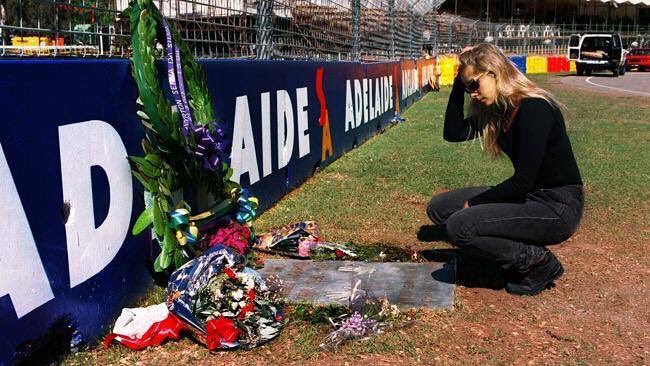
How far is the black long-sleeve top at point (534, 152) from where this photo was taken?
13.3 feet

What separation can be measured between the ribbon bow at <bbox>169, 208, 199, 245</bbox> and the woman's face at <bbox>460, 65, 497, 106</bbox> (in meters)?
1.77

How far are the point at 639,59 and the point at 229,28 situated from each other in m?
46.0

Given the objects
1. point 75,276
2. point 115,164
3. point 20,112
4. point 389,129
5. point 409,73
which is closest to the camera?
point 20,112

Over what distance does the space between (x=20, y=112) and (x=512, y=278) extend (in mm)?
2897

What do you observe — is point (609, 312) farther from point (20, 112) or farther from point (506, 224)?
point (20, 112)

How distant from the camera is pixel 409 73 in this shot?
19203 mm

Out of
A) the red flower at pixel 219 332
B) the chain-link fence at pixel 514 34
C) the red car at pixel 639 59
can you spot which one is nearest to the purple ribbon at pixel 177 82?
the red flower at pixel 219 332

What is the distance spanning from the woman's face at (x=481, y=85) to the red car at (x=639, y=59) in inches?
1830

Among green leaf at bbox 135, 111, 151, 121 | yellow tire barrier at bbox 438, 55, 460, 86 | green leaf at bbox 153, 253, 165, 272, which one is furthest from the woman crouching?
yellow tire barrier at bbox 438, 55, 460, 86

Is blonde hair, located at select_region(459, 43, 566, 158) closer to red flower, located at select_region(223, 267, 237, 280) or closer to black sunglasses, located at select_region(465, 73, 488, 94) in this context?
black sunglasses, located at select_region(465, 73, 488, 94)

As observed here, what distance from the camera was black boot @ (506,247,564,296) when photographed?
166 inches

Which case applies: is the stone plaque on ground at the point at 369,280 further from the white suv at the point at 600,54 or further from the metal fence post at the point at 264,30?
the white suv at the point at 600,54

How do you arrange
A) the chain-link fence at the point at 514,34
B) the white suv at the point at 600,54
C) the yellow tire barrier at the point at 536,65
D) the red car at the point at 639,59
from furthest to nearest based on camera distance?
the red car at the point at 639,59, the yellow tire barrier at the point at 536,65, the white suv at the point at 600,54, the chain-link fence at the point at 514,34

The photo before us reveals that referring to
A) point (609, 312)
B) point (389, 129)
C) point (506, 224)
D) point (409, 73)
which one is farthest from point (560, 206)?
point (409, 73)
